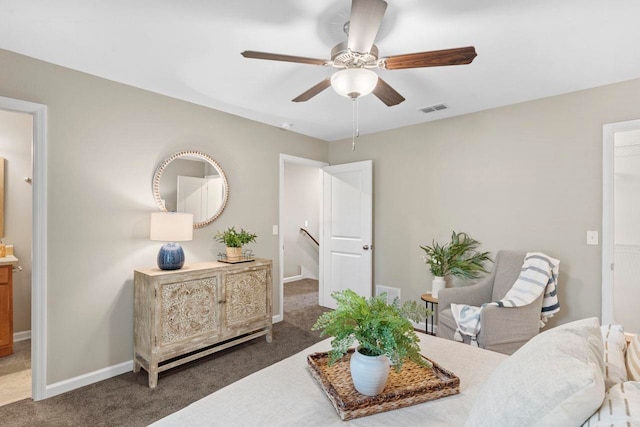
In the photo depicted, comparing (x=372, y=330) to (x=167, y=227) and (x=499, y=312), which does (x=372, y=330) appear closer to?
(x=499, y=312)

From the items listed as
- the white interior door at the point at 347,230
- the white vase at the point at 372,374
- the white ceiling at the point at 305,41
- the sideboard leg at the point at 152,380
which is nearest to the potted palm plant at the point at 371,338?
the white vase at the point at 372,374

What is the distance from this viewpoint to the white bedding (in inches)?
39.7

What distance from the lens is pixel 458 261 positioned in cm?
341

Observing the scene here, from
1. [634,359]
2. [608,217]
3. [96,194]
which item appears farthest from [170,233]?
[608,217]

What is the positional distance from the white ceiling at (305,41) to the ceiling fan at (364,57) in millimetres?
204

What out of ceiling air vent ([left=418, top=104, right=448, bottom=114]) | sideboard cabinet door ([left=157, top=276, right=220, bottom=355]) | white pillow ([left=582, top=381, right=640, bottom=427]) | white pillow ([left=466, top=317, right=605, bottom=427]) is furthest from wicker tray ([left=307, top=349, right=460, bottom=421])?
ceiling air vent ([left=418, top=104, right=448, bottom=114])

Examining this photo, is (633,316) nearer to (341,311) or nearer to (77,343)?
(341,311)

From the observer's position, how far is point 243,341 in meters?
3.16

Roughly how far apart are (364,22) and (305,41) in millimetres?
683

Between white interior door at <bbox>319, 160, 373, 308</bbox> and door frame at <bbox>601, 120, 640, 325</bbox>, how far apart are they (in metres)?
2.23

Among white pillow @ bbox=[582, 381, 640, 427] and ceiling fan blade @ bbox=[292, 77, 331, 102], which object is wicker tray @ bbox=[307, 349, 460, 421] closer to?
white pillow @ bbox=[582, 381, 640, 427]

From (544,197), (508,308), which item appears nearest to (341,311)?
(508,308)

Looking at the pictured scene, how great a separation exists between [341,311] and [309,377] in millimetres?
333

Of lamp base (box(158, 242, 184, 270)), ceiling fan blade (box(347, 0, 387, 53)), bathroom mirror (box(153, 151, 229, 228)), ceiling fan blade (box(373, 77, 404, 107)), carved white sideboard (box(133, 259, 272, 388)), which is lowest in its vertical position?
carved white sideboard (box(133, 259, 272, 388))
